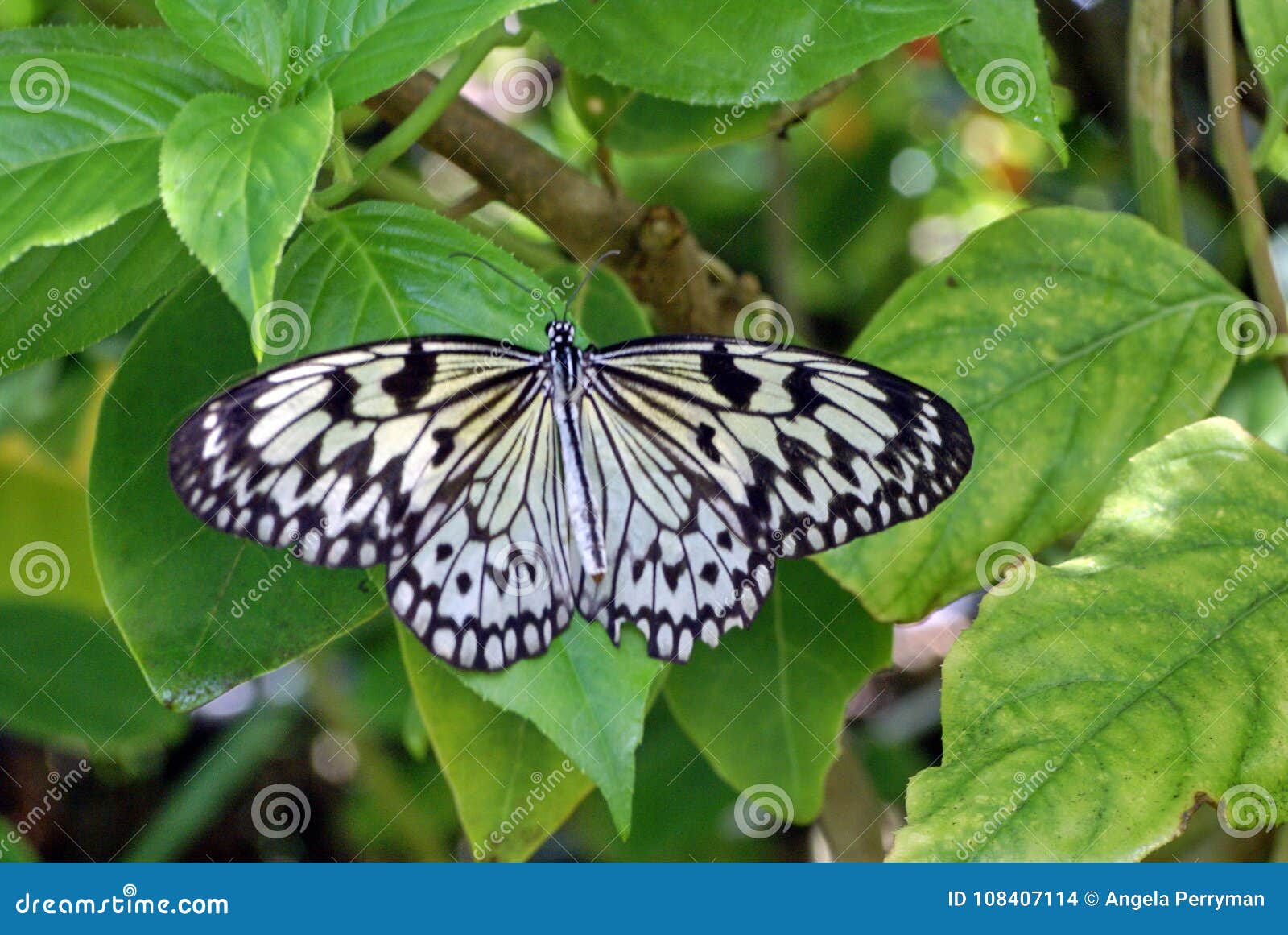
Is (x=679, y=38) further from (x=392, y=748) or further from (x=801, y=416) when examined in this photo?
(x=392, y=748)

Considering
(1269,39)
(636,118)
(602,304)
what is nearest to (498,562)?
(602,304)

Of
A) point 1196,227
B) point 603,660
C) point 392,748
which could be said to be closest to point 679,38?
point 603,660

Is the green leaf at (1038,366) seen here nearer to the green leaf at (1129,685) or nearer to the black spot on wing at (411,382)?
the green leaf at (1129,685)

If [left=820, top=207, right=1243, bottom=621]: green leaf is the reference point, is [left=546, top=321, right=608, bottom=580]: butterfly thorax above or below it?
below

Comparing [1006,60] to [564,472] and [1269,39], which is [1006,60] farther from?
[564,472]

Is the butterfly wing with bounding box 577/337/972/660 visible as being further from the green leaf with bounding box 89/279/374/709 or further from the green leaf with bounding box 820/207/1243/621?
the green leaf with bounding box 89/279/374/709

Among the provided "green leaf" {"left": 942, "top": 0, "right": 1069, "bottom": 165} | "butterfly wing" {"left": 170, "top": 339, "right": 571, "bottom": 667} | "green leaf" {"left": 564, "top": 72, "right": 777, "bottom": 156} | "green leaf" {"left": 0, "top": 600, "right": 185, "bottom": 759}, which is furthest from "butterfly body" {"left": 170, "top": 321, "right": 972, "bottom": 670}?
"green leaf" {"left": 0, "top": 600, "right": 185, "bottom": 759}
